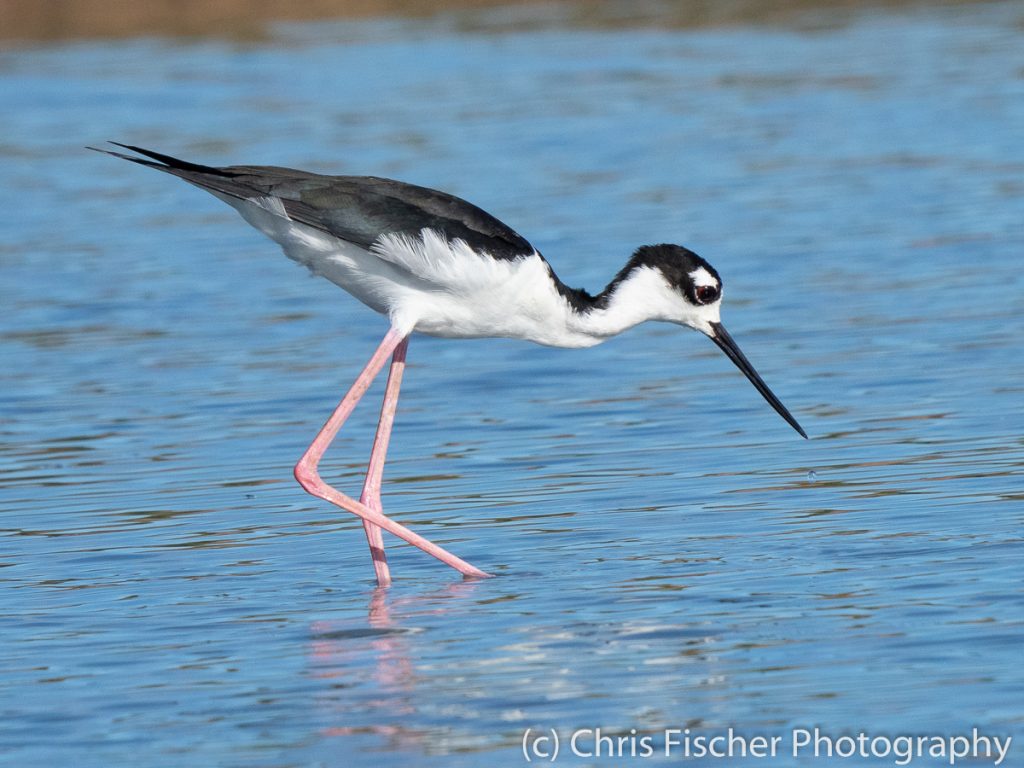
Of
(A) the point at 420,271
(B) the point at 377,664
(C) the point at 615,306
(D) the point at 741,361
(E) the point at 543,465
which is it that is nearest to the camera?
(B) the point at 377,664

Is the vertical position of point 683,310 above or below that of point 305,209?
below

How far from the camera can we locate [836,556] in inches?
277

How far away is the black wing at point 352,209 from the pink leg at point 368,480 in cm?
44

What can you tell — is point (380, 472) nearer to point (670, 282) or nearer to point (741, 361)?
point (670, 282)

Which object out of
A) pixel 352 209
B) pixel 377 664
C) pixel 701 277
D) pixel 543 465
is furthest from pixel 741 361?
pixel 377 664

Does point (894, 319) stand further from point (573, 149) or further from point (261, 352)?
point (573, 149)

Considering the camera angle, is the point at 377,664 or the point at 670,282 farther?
the point at 670,282

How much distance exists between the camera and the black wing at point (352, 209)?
24.6 feet

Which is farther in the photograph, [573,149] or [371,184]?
[573,149]

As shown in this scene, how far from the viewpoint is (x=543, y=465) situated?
28.7 feet

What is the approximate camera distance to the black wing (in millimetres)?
7484

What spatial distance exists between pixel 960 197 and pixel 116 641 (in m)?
9.98

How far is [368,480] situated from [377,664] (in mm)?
1812

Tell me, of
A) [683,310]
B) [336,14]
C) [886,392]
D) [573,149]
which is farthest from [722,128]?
[336,14]
